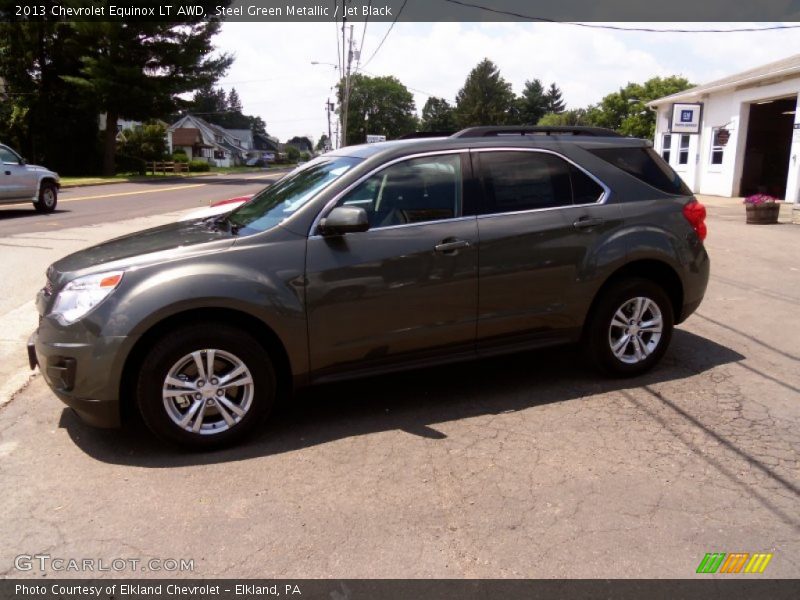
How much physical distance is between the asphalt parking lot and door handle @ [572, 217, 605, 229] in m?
1.20

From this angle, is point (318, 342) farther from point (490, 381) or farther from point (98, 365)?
point (490, 381)

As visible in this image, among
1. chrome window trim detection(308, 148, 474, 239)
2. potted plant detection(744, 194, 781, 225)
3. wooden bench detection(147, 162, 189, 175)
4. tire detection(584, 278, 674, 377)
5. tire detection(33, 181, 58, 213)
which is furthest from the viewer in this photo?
wooden bench detection(147, 162, 189, 175)

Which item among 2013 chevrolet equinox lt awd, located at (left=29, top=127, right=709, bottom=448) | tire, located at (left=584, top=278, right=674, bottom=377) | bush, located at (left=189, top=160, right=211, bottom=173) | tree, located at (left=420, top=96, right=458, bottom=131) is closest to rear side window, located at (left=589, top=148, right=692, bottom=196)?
2013 chevrolet equinox lt awd, located at (left=29, top=127, right=709, bottom=448)

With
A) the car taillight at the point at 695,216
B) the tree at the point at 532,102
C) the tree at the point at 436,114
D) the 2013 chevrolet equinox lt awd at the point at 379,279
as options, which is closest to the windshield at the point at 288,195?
the 2013 chevrolet equinox lt awd at the point at 379,279

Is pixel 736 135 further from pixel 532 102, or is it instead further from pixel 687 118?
pixel 532 102

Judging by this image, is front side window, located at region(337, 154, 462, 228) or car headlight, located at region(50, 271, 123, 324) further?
front side window, located at region(337, 154, 462, 228)

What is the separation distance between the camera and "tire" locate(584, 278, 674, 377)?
15.6ft

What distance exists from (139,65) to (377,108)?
240 feet

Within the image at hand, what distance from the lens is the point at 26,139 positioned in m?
38.0

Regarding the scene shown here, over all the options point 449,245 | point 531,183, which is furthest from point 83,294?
point 531,183

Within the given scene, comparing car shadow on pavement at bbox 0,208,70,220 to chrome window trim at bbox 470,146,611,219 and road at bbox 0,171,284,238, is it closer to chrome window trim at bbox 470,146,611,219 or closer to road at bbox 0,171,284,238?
road at bbox 0,171,284,238

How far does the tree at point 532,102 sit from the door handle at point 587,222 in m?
124

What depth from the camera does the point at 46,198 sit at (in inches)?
667
